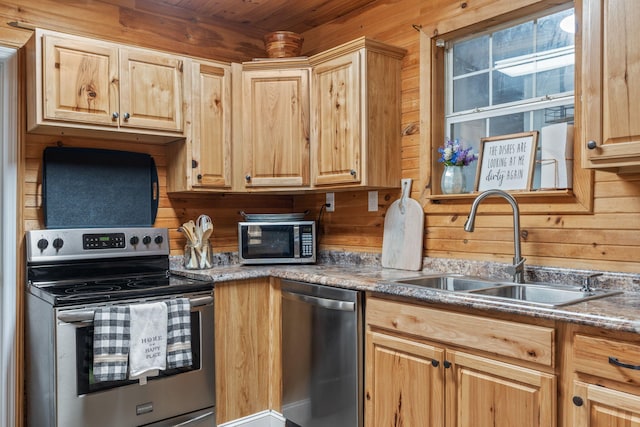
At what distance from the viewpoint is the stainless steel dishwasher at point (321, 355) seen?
2.30 meters

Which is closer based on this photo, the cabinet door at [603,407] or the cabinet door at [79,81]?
the cabinet door at [603,407]

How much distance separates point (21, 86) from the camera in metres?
2.58

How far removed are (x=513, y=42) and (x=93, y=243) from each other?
239 centimetres

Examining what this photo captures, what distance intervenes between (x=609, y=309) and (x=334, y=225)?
1.94 m

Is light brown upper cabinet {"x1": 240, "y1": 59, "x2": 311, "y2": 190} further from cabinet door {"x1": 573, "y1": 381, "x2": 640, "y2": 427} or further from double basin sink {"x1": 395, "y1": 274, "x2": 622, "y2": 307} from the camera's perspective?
cabinet door {"x1": 573, "y1": 381, "x2": 640, "y2": 427}

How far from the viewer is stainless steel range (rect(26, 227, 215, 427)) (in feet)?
6.98

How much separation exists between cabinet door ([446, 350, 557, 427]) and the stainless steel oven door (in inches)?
48.4

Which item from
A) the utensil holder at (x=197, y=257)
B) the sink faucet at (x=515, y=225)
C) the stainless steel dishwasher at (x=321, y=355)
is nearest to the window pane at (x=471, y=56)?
the sink faucet at (x=515, y=225)

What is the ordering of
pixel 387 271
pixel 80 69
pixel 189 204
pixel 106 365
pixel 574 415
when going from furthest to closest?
pixel 189 204
pixel 387 271
pixel 80 69
pixel 106 365
pixel 574 415

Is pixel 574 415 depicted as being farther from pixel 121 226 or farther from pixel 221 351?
pixel 121 226

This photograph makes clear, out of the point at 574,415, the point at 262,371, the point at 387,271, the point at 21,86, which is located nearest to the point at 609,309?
the point at 574,415

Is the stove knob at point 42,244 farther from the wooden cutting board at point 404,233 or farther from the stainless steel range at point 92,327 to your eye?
the wooden cutting board at point 404,233

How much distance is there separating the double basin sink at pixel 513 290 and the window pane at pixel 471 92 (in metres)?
0.91

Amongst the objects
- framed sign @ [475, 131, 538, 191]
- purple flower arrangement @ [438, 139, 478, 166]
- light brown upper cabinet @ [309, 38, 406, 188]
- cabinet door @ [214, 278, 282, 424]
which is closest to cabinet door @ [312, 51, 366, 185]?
light brown upper cabinet @ [309, 38, 406, 188]
